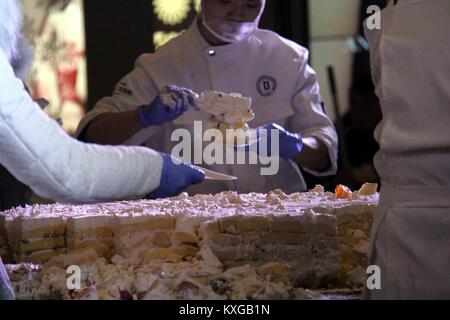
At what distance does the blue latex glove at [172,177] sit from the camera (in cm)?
150

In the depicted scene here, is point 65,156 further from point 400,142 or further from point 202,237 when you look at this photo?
point 400,142

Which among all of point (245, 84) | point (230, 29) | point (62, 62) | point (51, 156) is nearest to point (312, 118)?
point (245, 84)

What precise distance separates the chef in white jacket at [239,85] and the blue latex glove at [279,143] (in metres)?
0.11

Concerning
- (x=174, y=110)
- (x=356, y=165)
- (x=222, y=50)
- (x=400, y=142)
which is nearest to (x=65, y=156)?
(x=400, y=142)

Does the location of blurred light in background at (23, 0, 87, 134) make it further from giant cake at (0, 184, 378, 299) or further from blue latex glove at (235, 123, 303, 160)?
giant cake at (0, 184, 378, 299)

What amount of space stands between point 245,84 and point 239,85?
0.07ft

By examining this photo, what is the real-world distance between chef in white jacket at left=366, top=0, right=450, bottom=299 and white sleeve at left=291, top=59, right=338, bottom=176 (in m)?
1.47

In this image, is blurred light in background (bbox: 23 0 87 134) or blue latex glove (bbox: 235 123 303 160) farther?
blurred light in background (bbox: 23 0 87 134)

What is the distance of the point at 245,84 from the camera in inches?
106

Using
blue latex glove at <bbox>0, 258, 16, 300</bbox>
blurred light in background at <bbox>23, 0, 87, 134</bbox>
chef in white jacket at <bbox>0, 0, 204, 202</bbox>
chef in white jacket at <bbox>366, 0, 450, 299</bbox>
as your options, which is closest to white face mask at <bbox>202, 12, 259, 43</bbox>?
blurred light in background at <bbox>23, 0, 87, 134</bbox>

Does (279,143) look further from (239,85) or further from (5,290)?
(5,290)

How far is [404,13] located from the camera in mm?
1205

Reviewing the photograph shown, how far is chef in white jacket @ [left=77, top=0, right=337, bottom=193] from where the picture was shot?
8.54 ft

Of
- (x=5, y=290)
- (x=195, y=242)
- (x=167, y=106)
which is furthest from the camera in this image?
(x=167, y=106)
